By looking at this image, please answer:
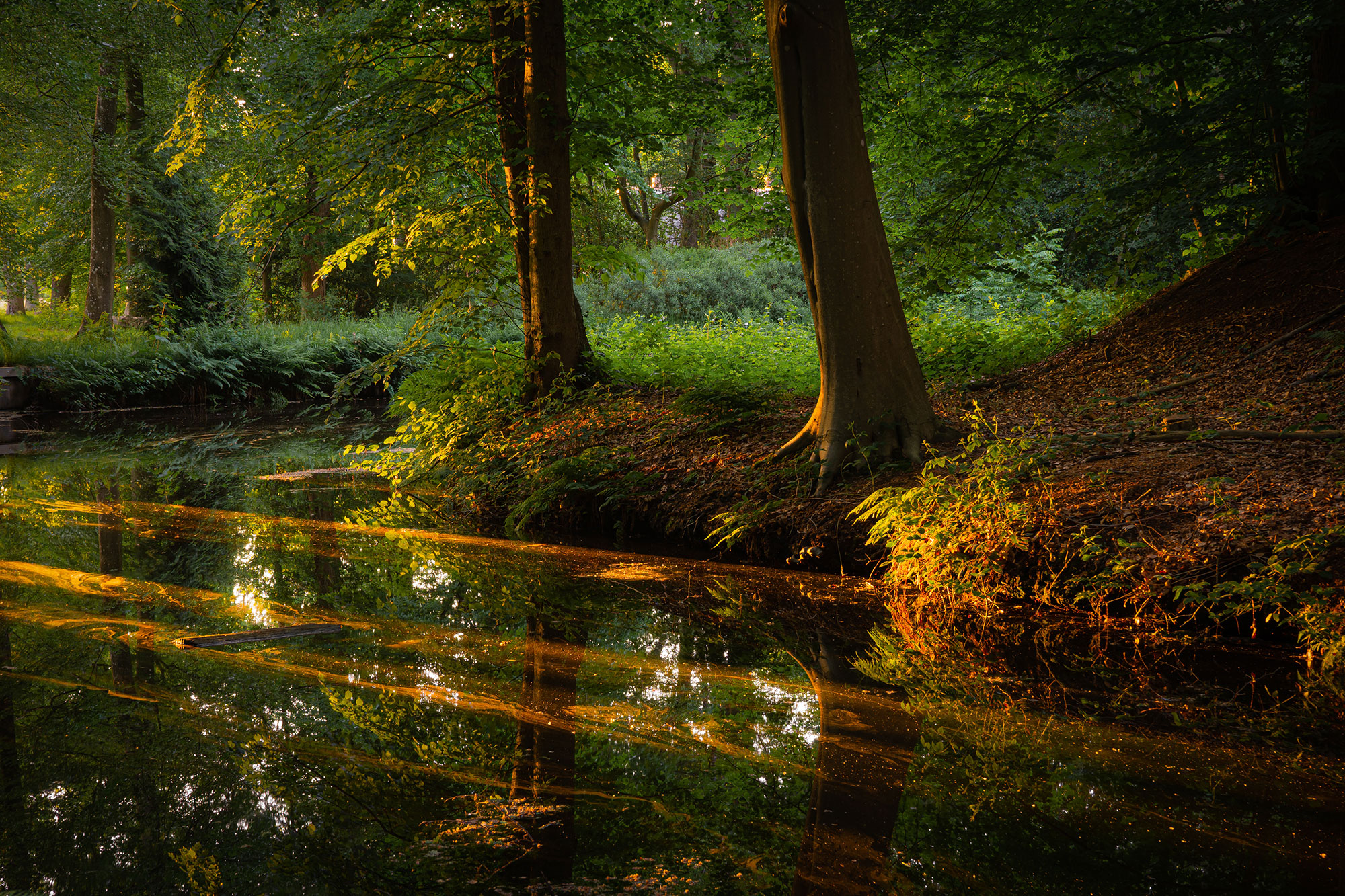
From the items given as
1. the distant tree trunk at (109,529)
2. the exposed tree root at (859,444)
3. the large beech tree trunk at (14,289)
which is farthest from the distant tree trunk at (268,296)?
the exposed tree root at (859,444)

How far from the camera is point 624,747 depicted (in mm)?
3098

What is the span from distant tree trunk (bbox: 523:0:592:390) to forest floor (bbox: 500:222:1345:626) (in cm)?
89

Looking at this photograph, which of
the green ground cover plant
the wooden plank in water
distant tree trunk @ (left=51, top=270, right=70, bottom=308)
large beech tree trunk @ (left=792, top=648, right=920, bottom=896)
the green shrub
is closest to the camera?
large beech tree trunk @ (left=792, top=648, right=920, bottom=896)

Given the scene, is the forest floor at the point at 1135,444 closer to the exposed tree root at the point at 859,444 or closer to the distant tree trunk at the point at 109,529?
the exposed tree root at the point at 859,444

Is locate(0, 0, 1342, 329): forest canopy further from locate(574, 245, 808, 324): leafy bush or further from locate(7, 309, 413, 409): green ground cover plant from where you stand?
locate(574, 245, 808, 324): leafy bush

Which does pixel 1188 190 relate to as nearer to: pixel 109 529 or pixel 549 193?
pixel 549 193

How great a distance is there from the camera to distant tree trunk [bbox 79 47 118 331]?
60.0ft

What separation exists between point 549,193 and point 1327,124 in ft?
23.1

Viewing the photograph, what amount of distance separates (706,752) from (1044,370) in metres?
6.88

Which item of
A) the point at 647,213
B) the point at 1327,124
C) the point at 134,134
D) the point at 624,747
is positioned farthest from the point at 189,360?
the point at 1327,124

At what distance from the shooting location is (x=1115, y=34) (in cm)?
811

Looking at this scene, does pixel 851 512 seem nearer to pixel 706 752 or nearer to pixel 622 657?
pixel 622 657

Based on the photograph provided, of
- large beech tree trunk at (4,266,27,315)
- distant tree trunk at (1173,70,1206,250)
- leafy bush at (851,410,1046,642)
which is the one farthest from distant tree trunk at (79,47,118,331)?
distant tree trunk at (1173,70,1206,250)

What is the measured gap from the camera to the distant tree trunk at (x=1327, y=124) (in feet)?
24.0
